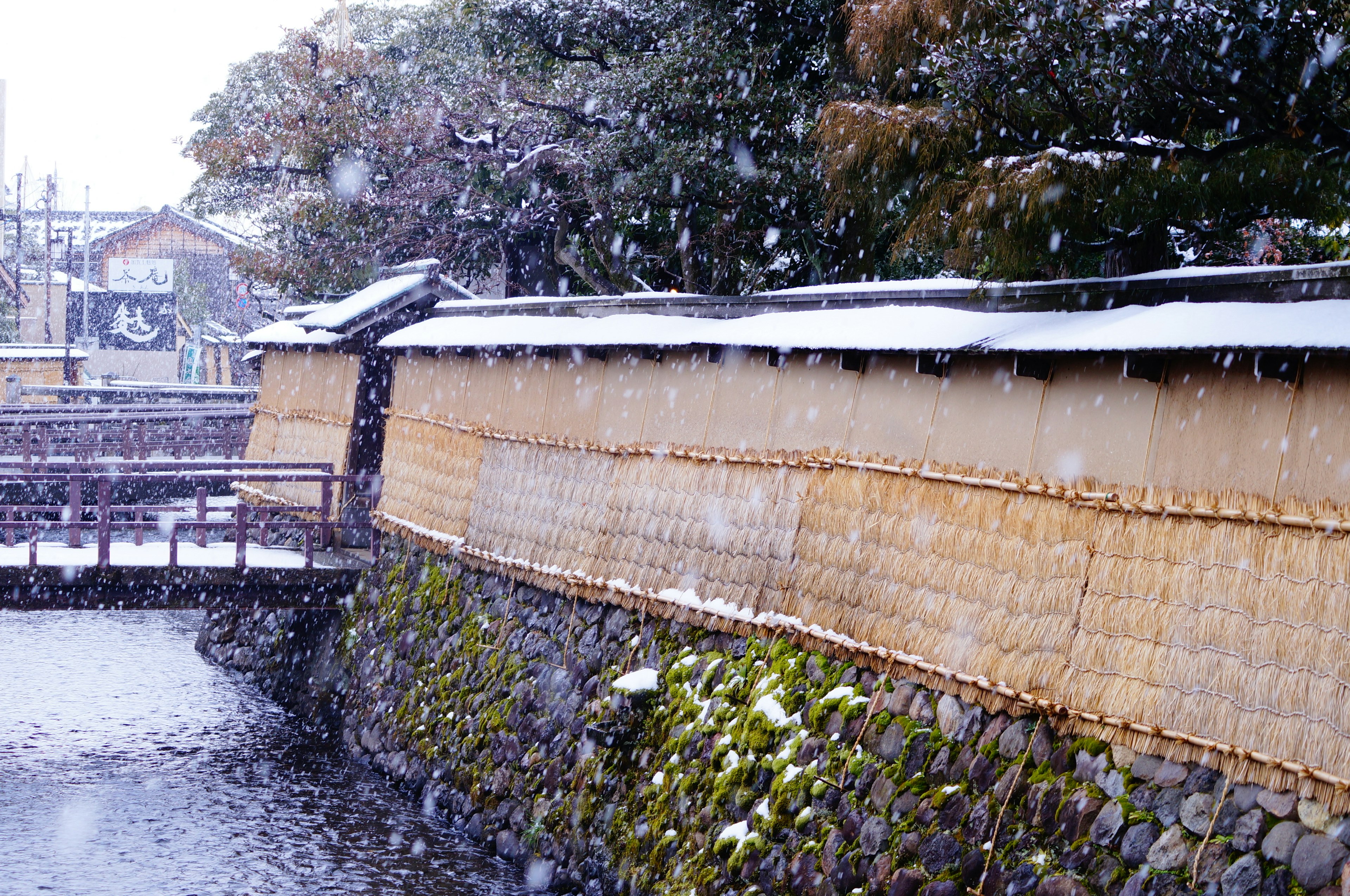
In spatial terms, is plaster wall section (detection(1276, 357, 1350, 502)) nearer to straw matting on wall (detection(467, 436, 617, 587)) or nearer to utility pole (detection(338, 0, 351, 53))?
straw matting on wall (detection(467, 436, 617, 587))

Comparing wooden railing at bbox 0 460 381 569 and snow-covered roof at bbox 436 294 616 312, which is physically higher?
snow-covered roof at bbox 436 294 616 312

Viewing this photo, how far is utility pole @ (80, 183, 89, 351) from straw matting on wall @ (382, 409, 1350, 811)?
135ft

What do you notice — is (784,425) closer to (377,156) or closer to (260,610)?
(260,610)

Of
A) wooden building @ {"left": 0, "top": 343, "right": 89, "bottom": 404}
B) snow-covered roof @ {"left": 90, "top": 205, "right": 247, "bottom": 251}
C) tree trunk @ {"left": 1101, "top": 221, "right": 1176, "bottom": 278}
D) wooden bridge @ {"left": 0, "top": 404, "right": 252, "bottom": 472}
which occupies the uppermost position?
snow-covered roof @ {"left": 90, "top": 205, "right": 247, "bottom": 251}

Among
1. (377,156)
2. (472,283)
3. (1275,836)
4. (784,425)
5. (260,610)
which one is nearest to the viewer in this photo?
(1275,836)

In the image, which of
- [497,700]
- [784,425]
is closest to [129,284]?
[497,700]

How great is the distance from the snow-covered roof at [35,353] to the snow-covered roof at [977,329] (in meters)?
35.9

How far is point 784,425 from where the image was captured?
10992mm

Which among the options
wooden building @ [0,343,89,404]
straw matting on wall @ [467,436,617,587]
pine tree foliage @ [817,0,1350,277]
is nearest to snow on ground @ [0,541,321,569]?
straw matting on wall @ [467,436,617,587]

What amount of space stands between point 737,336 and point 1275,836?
636 centimetres

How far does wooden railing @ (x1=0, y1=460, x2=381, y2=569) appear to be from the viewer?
15383 millimetres

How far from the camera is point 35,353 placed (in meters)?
44.6

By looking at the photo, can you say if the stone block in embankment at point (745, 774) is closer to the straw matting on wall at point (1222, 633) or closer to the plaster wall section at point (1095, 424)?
the straw matting on wall at point (1222, 633)

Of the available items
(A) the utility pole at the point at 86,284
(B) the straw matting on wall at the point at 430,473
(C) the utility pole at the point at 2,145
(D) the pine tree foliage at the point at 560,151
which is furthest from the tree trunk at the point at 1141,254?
(C) the utility pole at the point at 2,145
